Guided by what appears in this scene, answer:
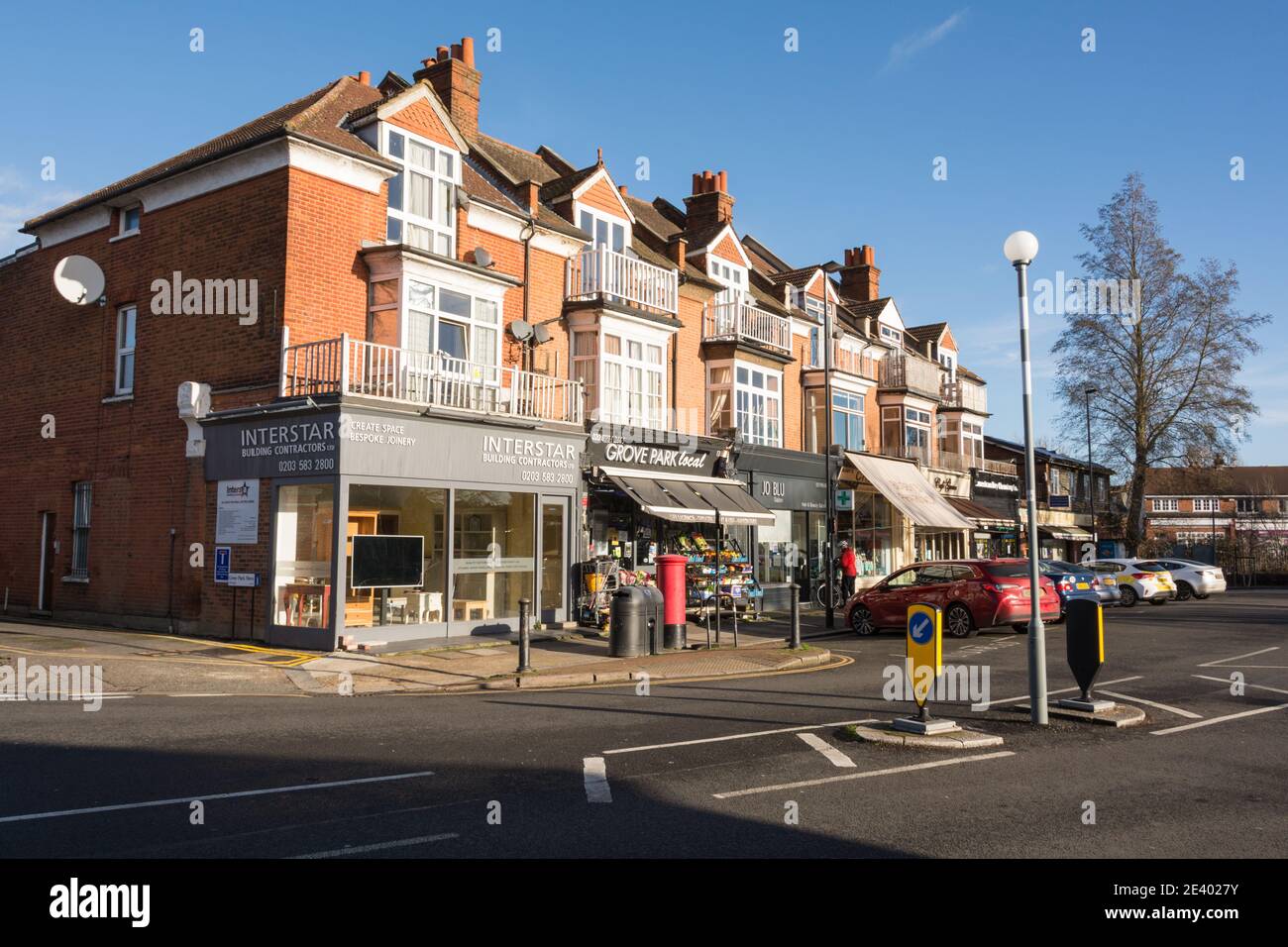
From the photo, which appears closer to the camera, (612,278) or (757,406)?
(612,278)

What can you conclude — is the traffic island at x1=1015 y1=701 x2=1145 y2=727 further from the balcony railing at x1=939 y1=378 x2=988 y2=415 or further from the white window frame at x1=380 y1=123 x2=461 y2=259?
the balcony railing at x1=939 y1=378 x2=988 y2=415

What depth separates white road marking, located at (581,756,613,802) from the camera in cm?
643

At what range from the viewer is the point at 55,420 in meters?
20.8

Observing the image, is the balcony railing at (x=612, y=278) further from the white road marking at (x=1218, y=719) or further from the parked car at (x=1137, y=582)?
the parked car at (x=1137, y=582)

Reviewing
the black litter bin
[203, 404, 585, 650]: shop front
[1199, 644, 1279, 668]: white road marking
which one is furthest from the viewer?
the black litter bin

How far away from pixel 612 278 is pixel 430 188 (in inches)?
189

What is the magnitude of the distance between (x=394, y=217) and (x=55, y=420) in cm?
962

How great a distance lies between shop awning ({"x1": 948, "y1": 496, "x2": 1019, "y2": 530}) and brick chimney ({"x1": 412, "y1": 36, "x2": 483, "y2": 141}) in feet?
74.5

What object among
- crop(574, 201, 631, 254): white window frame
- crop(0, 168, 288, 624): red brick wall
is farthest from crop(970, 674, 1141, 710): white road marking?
crop(574, 201, 631, 254): white window frame

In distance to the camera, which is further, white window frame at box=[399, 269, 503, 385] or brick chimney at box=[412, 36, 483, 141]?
brick chimney at box=[412, 36, 483, 141]

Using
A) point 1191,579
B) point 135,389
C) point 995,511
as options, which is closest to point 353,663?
point 135,389

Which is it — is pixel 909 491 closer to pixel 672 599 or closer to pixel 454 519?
pixel 672 599

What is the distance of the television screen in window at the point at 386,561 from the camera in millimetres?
15203

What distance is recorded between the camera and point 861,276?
3747 centimetres
